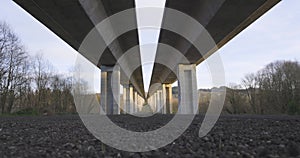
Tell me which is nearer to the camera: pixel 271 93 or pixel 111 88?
pixel 111 88

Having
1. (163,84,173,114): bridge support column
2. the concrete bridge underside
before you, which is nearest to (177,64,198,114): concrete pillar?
the concrete bridge underside

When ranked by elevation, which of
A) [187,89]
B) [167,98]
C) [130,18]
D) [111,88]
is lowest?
[167,98]

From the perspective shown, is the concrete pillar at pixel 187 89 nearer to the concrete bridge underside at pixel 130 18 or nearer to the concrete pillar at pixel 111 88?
the concrete bridge underside at pixel 130 18

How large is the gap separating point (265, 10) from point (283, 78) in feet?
90.0

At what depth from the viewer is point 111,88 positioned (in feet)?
104

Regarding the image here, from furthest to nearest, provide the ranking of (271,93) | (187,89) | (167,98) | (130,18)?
(167,98), (271,93), (187,89), (130,18)

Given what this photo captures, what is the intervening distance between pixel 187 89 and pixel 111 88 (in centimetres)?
976

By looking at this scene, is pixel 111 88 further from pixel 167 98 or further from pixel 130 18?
pixel 167 98

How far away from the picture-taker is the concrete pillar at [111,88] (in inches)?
1194

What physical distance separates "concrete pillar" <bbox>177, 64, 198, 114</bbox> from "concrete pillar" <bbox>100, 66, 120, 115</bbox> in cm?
779


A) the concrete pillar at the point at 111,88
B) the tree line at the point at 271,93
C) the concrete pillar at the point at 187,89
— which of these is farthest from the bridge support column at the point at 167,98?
the concrete pillar at the point at 111,88

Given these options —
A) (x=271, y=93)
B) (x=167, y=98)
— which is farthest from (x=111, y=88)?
(x=167, y=98)

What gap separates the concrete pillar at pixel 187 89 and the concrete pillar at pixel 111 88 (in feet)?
25.6

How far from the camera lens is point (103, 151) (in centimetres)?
413
